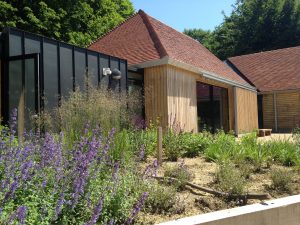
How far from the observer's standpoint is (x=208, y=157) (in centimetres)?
696

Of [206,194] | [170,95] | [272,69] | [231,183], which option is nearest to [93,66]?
[170,95]

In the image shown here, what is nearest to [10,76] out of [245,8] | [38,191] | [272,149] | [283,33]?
[272,149]

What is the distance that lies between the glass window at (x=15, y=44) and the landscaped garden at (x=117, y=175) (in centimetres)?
188

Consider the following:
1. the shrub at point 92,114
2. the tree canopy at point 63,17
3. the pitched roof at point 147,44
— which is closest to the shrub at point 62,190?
the shrub at point 92,114

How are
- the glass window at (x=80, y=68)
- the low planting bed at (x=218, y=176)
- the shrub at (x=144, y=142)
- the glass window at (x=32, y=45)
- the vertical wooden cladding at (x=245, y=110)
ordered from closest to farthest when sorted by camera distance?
the low planting bed at (x=218, y=176) → the shrub at (x=144, y=142) → the glass window at (x=32, y=45) → the glass window at (x=80, y=68) → the vertical wooden cladding at (x=245, y=110)

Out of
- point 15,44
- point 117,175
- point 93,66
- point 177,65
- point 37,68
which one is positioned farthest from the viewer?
point 177,65

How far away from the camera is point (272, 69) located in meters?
26.2

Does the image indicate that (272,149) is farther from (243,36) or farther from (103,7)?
(243,36)

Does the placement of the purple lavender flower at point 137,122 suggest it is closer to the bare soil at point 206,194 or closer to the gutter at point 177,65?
the bare soil at point 206,194

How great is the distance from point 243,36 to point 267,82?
14919mm

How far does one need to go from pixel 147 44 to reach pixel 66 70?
503 centimetres

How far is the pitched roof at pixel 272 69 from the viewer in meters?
24.0

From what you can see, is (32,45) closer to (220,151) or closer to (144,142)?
(144,142)

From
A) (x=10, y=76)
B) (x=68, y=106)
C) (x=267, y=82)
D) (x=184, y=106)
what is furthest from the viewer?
(x=267, y=82)
